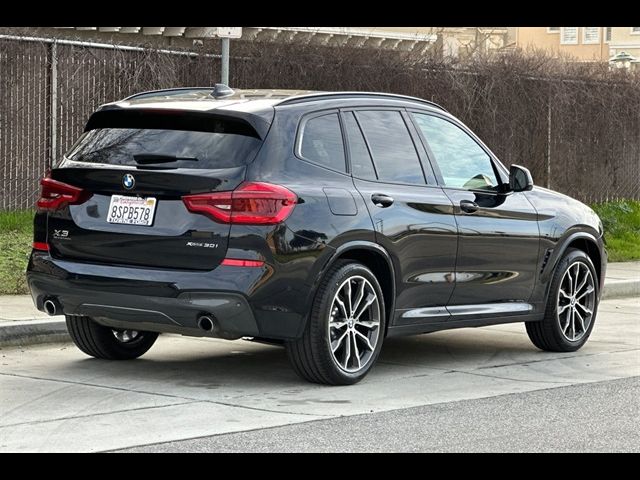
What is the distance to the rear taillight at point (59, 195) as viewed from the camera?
8867 mm

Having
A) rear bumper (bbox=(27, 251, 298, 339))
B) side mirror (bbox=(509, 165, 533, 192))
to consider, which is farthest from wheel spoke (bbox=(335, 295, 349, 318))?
side mirror (bbox=(509, 165, 533, 192))

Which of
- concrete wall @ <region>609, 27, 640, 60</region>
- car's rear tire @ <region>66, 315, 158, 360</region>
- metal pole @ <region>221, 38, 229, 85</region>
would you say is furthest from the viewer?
concrete wall @ <region>609, 27, 640, 60</region>

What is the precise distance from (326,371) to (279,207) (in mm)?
1044

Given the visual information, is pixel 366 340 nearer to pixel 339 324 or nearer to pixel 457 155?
pixel 339 324

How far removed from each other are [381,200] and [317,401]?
143 cm

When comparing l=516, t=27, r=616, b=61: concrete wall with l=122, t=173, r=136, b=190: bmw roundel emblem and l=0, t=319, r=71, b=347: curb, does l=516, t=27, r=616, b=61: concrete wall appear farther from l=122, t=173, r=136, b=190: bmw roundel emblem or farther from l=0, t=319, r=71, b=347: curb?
l=122, t=173, r=136, b=190: bmw roundel emblem

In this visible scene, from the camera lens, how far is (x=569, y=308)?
10.9 m

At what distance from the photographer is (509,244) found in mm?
10156

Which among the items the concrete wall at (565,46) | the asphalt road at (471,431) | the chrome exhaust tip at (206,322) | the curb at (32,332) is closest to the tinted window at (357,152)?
the chrome exhaust tip at (206,322)

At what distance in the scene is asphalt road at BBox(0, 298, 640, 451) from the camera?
23.6 feet

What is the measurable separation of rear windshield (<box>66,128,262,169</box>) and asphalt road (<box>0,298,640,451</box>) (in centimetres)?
133

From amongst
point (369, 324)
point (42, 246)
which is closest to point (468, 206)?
point (369, 324)
